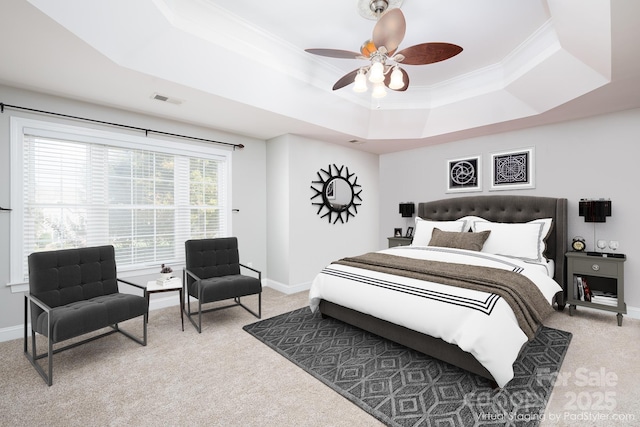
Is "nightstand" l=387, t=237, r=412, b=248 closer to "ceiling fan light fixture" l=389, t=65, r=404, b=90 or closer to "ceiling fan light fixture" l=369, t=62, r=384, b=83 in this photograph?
"ceiling fan light fixture" l=389, t=65, r=404, b=90

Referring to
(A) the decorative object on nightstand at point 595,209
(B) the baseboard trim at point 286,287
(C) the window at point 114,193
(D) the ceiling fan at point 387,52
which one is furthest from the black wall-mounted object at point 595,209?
(C) the window at point 114,193

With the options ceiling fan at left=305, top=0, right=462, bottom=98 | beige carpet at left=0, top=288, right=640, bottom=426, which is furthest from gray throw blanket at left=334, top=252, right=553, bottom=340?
ceiling fan at left=305, top=0, right=462, bottom=98

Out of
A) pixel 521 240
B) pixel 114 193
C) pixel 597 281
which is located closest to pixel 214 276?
pixel 114 193

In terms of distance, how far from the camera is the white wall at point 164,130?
2.91 meters

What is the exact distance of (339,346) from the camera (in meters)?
2.77

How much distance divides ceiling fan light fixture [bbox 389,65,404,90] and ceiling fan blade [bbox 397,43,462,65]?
97 mm

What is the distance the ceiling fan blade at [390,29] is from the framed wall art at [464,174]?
3.02 m

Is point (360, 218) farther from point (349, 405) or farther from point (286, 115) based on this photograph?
point (349, 405)

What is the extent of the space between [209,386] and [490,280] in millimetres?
2318

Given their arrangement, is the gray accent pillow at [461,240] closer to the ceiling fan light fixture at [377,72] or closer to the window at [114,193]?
the ceiling fan light fixture at [377,72]

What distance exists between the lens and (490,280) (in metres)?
2.46

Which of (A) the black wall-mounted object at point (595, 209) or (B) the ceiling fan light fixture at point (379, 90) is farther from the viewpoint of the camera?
(A) the black wall-mounted object at point (595, 209)

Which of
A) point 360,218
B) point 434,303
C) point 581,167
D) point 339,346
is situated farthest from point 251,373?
point 581,167

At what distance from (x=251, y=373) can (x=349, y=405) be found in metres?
0.82
